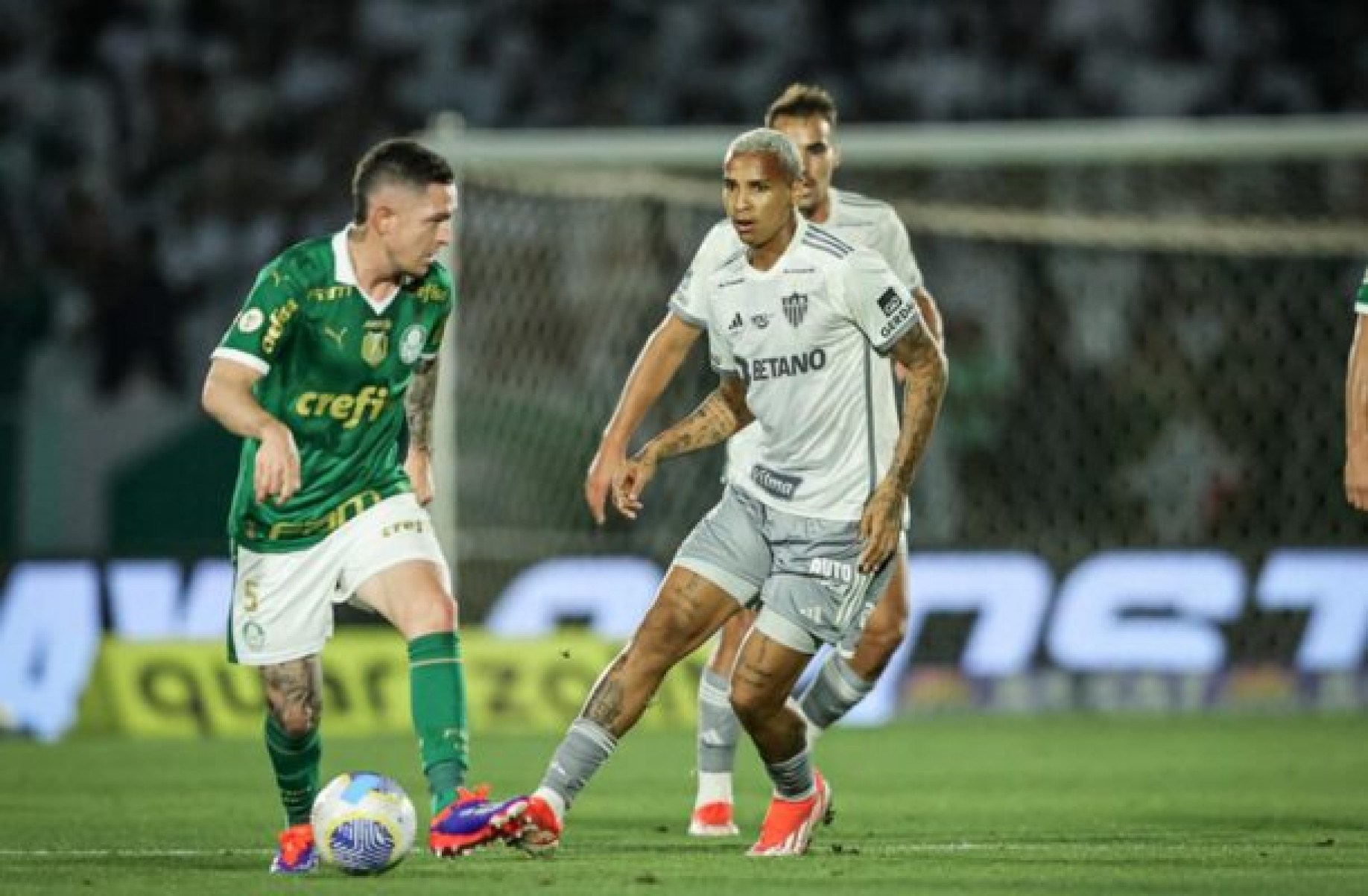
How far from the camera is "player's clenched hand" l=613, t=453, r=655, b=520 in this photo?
7.87 m

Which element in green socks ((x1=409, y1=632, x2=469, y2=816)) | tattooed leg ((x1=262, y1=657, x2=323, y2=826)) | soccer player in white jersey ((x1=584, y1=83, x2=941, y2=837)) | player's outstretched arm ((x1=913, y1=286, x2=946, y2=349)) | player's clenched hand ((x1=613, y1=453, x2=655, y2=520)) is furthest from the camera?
player's outstretched arm ((x1=913, y1=286, x2=946, y2=349))

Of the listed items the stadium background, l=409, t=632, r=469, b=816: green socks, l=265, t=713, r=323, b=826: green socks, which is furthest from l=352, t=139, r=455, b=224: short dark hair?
the stadium background

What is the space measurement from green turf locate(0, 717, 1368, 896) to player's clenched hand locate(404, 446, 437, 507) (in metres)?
1.07

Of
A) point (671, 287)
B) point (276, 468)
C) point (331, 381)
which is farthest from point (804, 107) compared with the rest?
point (671, 287)

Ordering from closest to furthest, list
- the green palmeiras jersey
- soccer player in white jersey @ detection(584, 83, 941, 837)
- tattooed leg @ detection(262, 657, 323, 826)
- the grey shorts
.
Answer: the green palmeiras jersey, the grey shorts, tattooed leg @ detection(262, 657, 323, 826), soccer player in white jersey @ detection(584, 83, 941, 837)

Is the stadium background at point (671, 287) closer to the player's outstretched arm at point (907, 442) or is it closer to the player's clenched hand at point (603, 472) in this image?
the player's clenched hand at point (603, 472)

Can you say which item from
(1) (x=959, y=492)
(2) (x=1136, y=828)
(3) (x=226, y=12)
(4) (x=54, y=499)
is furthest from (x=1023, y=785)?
(3) (x=226, y=12)

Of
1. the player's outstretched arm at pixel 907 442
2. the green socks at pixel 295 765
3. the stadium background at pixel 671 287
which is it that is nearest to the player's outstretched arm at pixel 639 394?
the player's outstretched arm at pixel 907 442

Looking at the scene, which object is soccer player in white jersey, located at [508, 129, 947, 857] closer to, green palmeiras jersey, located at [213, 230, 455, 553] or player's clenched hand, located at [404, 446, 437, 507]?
player's clenched hand, located at [404, 446, 437, 507]

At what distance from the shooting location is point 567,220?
656 inches

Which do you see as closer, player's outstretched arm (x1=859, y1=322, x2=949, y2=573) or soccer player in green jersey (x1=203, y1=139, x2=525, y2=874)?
soccer player in green jersey (x1=203, y1=139, x2=525, y2=874)

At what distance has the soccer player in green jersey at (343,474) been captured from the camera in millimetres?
7363

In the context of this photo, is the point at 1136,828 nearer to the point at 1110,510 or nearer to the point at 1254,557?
Answer: the point at 1254,557

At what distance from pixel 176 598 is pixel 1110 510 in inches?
228
